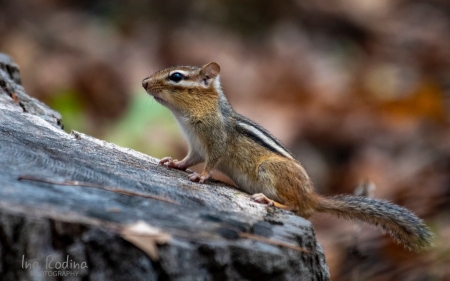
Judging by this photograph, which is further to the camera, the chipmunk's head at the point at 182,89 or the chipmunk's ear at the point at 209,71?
the chipmunk's ear at the point at 209,71

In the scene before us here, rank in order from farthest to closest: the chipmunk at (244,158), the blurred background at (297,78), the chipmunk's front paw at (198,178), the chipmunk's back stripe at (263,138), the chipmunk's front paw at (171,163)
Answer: the blurred background at (297,78) < the chipmunk's back stripe at (263,138) < the chipmunk's front paw at (171,163) < the chipmunk at (244,158) < the chipmunk's front paw at (198,178)

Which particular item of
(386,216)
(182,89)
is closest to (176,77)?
(182,89)

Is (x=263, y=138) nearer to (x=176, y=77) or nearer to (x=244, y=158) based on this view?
(x=244, y=158)

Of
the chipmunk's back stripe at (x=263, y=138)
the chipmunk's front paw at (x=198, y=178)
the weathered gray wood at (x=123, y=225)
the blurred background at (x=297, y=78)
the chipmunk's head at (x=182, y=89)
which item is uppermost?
the blurred background at (x=297, y=78)

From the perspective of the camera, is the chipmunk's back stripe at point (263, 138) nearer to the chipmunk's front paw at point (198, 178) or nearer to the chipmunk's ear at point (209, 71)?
the chipmunk's ear at point (209, 71)

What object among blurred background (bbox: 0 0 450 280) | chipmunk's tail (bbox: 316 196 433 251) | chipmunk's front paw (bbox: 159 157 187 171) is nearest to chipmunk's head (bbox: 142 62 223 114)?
chipmunk's front paw (bbox: 159 157 187 171)

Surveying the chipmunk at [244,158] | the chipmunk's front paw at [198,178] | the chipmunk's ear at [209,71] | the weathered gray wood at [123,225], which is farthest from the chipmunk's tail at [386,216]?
the chipmunk's ear at [209,71]

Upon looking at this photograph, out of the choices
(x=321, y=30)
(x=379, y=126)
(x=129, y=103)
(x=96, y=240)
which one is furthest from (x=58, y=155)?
(x=321, y=30)
